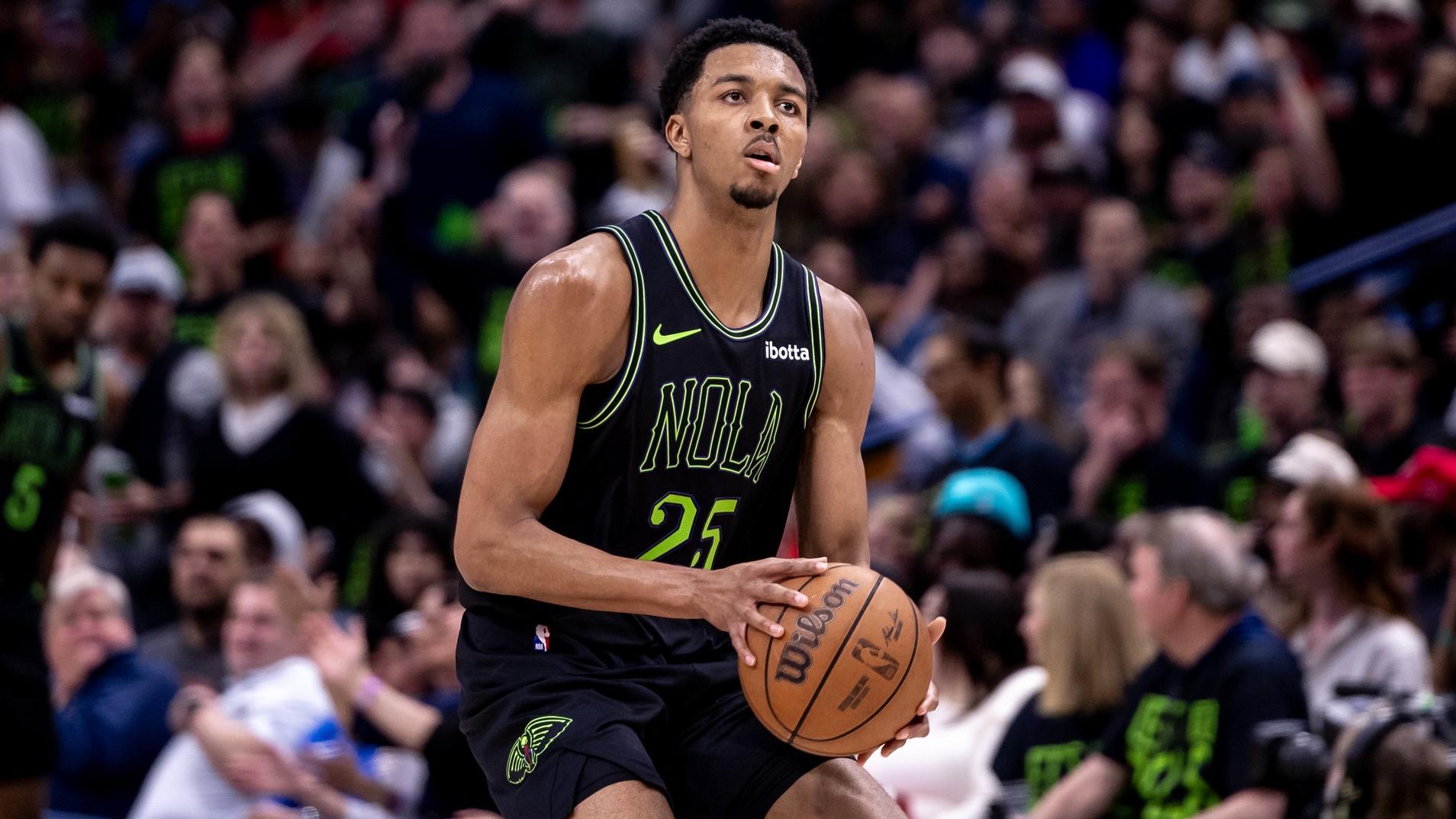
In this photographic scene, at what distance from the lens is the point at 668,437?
4.09 m

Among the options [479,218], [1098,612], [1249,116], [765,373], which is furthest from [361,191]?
[765,373]

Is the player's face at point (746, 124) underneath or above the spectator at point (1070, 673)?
above

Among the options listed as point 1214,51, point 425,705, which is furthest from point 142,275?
point 1214,51

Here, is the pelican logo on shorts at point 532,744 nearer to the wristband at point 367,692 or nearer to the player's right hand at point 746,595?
the player's right hand at point 746,595

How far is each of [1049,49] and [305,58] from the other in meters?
5.85

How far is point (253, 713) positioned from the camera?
23.7 ft

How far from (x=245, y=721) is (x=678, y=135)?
3845 mm

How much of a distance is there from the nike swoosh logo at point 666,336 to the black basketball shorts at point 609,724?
67cm

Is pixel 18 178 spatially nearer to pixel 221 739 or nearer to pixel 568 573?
pixel 221 739

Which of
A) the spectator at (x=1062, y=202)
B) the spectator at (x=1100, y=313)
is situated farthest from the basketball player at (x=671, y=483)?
the spectator at (x=1062, y=202)

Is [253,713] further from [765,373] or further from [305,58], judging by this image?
[305,58]

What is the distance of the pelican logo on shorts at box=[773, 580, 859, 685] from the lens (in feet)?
12.3

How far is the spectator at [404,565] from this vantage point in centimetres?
809

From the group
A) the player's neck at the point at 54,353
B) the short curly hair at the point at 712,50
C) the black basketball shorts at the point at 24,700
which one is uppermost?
the short curly hair at the point at 712,50
